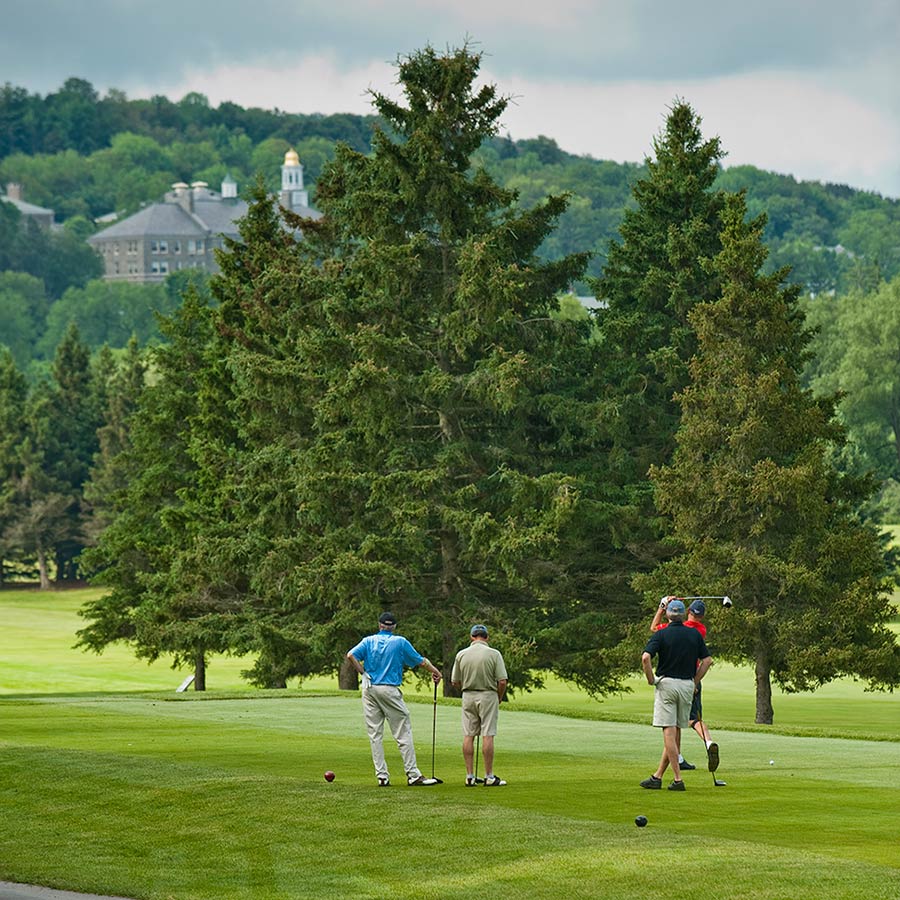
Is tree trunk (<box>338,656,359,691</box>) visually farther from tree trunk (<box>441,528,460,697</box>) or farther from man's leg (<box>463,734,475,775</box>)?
man's leg (<box>463,734,475,775</box>)

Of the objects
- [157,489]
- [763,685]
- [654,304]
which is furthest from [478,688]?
[157,489]

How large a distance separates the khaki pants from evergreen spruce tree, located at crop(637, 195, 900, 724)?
20683mm

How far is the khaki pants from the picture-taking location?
66.2 ft

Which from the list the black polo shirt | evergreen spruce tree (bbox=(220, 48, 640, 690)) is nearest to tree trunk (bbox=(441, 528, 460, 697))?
evergreen spruce tree (bbox=(220, 48, 640, 690))

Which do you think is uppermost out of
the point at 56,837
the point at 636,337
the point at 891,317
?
the point at 891,317

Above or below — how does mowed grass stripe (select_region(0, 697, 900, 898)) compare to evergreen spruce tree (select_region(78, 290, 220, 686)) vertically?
below

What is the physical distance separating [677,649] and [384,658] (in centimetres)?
303

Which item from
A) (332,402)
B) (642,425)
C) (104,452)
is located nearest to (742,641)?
(642,425)

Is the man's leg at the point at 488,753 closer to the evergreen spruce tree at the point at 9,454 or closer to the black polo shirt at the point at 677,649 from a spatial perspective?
the black polo shirt at the point at 677,649

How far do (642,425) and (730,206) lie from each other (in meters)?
6.03

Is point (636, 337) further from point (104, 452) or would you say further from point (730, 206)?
point (104, 452)

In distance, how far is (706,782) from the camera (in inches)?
803

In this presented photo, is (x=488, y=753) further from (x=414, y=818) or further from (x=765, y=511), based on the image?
(x=765, y=511)

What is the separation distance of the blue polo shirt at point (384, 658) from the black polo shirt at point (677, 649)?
2479 millimetres
